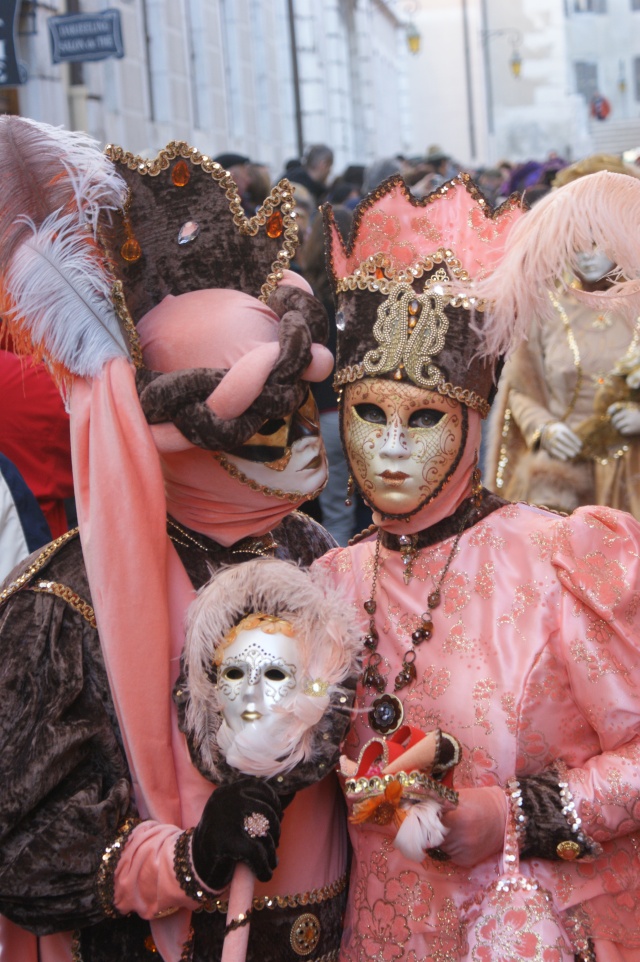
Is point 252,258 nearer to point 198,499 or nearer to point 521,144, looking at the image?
point 198,499

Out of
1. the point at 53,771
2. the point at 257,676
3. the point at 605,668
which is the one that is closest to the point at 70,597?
the point at 53,771

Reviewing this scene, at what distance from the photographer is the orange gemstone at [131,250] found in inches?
94.8

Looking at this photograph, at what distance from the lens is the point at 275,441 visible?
237 cm

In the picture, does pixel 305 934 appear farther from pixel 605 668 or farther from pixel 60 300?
pixel 60 300

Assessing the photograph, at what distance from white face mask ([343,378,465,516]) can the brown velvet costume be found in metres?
0.55

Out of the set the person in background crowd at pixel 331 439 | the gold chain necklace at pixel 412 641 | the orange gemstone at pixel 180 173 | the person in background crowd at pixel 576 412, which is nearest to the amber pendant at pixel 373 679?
the gold chain necklace at pixel 412 641

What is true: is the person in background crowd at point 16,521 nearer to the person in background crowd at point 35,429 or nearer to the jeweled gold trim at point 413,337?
the person in background crowd at point 35,429

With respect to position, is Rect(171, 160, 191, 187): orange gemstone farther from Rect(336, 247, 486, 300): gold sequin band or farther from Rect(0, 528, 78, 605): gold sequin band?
Rect(0, 528, 78, 605): gold sequin band

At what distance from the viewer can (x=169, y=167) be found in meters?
2.43

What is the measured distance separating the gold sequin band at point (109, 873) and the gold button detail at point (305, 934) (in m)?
0.33

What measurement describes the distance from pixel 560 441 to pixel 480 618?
2926 millimetres

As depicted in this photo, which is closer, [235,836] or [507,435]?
[235,836]

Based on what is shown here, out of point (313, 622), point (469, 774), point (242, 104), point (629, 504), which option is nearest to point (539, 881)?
point (469, 774)

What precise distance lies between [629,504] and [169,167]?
10.2 ft
